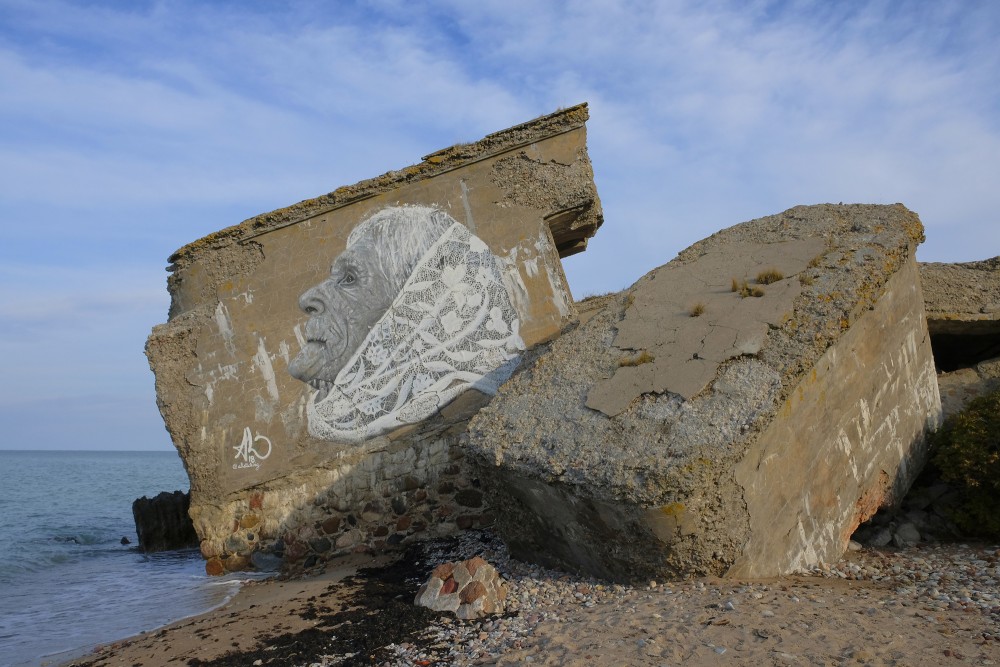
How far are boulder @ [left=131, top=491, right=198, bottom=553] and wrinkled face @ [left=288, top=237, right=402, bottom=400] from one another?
17.8 feet

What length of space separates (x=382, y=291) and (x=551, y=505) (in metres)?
3.53

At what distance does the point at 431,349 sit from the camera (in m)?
7.94

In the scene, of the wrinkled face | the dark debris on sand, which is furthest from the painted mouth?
the dark debris on sand

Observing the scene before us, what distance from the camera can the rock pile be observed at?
5.33m

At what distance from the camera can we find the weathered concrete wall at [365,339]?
306 inches

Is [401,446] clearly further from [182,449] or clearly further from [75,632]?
[75,632]

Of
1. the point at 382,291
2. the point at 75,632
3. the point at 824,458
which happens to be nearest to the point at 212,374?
the point at 382,291

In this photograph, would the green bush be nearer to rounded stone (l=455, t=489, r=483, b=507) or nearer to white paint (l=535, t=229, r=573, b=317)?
white paint (l=535, t=229, r=573, b=317)

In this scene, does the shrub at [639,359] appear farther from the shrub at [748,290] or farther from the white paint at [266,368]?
the white paint at [266,368]

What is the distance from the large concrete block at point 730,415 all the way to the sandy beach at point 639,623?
29 cm

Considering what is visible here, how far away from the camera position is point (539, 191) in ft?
26.6

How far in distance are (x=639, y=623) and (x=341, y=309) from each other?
4829 mm

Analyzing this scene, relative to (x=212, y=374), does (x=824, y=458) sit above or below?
below

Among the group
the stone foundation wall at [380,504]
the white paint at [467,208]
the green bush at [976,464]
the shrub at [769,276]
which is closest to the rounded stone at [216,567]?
the stone foundation wall at [380,504]
